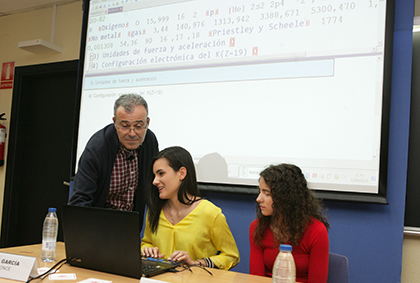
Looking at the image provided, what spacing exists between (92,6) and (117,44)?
16.9 inches

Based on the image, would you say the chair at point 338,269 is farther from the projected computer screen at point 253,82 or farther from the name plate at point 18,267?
the name plate at point 18,267

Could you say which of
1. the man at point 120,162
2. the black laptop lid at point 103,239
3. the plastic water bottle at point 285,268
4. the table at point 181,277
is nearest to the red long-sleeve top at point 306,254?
the table at point 181,277

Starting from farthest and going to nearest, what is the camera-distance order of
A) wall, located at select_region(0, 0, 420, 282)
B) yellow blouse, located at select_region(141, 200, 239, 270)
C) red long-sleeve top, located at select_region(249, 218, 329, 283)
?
1. wall, located at select_region(0, 0, 420, 282)
2. yellow blouse, located at select_region(141, 200, 239, 270)
3. red long-sleeve top, located at select_region(249, 218, 329, 283)

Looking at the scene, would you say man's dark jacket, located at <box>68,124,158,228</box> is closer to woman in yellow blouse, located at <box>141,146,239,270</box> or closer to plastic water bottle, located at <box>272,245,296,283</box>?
woman in yellow blouse, located at <box>141,146,239,270</box>

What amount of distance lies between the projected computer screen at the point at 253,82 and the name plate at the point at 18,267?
126cm

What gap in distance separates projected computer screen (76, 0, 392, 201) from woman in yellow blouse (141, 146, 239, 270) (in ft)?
1.55

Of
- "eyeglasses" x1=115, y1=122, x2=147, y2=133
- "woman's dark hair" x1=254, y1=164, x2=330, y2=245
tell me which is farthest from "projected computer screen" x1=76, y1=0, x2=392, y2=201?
"woman's dark hair" x1=254, y1=164, x2=330, y2=245

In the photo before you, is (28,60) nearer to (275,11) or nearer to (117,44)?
(117,44)

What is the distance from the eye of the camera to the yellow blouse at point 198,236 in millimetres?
1687

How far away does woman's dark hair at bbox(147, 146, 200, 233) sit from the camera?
1.78 meters

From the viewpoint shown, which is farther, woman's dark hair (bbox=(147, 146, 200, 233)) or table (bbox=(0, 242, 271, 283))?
woman's dark hair (bbox=(147, 146, 200, 233))

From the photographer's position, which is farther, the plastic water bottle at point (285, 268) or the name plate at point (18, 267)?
the name plate at point (18, 267)

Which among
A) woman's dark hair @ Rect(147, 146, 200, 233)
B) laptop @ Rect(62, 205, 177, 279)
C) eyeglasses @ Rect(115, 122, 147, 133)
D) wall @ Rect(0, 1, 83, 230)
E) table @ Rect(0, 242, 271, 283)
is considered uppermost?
wall @ Rect(0, 1, 83, 230)

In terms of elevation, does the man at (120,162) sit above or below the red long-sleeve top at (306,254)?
above
